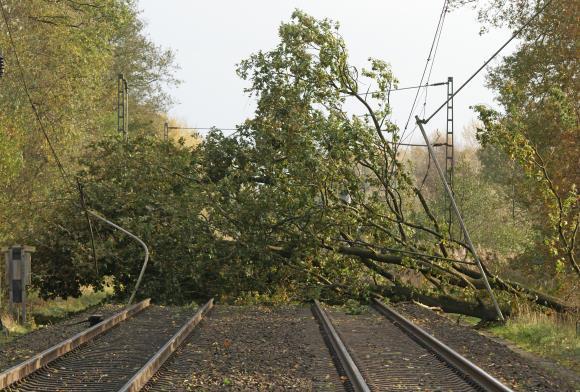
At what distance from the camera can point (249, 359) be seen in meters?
10.4

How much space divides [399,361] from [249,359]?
1.94 metres

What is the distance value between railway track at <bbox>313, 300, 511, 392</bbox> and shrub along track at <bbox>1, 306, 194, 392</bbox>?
2583mm

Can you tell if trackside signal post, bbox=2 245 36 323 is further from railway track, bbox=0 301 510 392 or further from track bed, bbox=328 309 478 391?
track bed, bbox=328 309 478 391

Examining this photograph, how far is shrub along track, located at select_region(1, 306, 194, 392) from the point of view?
8.67 metres

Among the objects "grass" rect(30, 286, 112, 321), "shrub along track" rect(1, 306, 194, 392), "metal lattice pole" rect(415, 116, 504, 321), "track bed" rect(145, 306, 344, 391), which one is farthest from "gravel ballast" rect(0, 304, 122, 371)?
"grass" rect(30, 286, 112, 321)

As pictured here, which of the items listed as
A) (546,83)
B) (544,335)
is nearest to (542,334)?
(544,335)

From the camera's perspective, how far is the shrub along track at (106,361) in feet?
28.4

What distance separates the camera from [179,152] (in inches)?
851

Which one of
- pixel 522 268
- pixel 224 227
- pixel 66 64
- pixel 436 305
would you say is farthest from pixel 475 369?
pixel 66 64

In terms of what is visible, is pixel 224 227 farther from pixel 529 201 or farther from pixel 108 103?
pixel 108 103

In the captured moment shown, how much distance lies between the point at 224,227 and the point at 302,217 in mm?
1948

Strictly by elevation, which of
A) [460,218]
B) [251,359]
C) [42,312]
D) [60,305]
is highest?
[460,218]

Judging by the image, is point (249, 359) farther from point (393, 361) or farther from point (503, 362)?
point (503, 362)

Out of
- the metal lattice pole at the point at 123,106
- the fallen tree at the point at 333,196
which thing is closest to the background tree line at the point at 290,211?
the fallen tree at the point at 333,196
